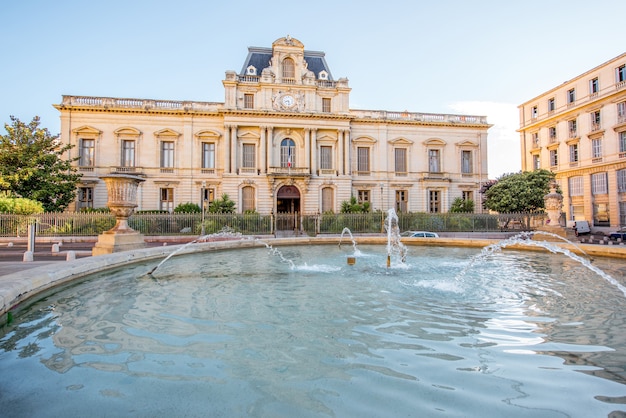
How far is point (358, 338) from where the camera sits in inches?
139

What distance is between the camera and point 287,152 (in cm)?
3042

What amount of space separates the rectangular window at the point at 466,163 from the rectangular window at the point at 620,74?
1444cm

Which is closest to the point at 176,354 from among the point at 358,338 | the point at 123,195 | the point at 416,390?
the point at 358,338

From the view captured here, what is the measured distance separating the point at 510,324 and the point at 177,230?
19.5m

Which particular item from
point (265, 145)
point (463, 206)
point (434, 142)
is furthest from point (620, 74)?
point (265, 145)

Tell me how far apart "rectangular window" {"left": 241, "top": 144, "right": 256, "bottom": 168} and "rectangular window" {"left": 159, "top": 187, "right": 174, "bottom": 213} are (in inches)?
269

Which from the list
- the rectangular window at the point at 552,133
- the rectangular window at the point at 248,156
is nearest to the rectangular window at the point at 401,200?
the rectangular window at the point at 248,156

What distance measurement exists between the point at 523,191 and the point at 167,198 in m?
30.1

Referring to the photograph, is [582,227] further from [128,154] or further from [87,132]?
[87,132]

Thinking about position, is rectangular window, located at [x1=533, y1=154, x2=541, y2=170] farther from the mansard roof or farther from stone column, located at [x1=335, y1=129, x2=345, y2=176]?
the mansard roof

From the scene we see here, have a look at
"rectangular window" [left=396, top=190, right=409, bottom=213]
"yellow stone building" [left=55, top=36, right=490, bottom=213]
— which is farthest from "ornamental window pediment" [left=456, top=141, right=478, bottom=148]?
"rectangular window" [left=396, top=190, right=409, bottom=213]

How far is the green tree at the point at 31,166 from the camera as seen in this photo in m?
20.7

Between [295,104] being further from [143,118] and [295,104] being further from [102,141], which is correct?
[102,141]

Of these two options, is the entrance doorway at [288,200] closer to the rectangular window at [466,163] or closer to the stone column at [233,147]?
the stone column at [233,147]
